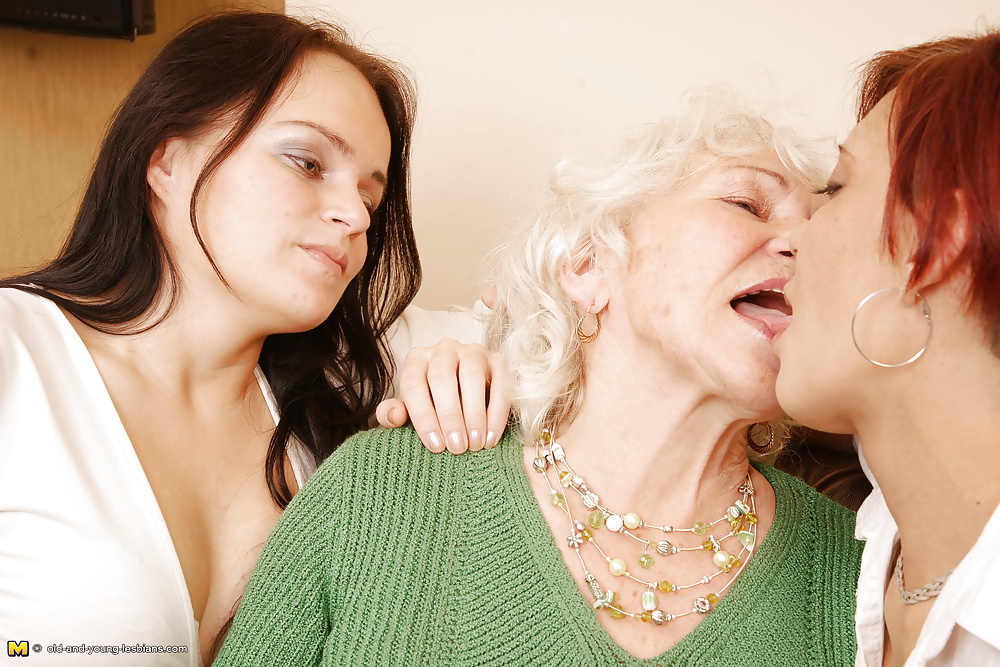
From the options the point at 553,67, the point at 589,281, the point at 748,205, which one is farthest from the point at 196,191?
the point at 553,67

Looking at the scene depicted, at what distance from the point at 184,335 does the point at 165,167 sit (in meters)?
0.33

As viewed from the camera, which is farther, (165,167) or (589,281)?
(165,167)

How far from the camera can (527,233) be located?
1620 millimetres

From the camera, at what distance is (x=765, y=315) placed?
4.47ft

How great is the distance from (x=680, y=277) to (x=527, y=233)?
0.39m

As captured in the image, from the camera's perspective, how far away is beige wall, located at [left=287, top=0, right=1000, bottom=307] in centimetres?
210

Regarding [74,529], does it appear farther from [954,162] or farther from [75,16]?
[75,16]

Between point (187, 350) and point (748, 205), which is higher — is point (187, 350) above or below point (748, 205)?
below

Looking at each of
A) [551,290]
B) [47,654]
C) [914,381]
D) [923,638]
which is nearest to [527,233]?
[551,290]

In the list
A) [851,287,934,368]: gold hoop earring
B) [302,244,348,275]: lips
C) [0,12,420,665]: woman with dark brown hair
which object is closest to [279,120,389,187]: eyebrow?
[0,12,420,665]: woman with dark brown hair

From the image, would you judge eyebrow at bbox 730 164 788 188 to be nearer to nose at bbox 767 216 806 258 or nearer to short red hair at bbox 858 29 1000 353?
nose at bbox 767 216 806 258

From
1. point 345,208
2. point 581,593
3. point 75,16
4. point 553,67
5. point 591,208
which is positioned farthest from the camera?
point 75,16

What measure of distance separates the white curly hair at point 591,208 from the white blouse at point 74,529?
645mm

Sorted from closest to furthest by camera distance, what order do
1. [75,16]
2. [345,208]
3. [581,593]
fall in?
[581,593], [345,208], [75,16]
